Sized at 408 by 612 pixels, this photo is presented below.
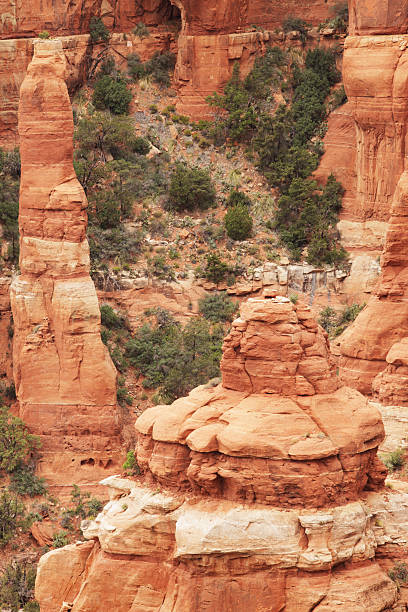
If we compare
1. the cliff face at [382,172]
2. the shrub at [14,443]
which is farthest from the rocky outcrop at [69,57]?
the shrub at [14,443]

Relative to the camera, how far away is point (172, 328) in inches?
2862

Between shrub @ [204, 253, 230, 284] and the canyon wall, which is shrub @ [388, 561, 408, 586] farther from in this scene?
the canyon wall

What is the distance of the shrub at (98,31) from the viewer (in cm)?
8331

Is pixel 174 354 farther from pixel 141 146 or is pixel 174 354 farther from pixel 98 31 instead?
pixel 98 31

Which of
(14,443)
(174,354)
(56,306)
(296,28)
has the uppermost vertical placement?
(296,28)

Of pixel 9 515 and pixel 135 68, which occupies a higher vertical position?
pixel 135 68

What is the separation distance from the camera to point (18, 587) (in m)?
57.2

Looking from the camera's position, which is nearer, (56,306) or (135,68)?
(56,306)

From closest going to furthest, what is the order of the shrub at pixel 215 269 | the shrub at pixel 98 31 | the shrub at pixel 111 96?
1. the shrub at pixel 215 269
2. the shrub at pixel 111 96
3. the shrub at pixel 98 31

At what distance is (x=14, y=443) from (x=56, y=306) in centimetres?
504

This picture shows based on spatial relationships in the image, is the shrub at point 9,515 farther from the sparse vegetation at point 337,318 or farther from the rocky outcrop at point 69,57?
the rocky outcrop at point 69,57

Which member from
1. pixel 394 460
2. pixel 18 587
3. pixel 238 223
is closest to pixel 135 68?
pixel 238 223

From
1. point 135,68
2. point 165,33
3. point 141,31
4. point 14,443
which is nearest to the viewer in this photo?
point 14,443

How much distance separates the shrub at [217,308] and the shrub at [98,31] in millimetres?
15484
